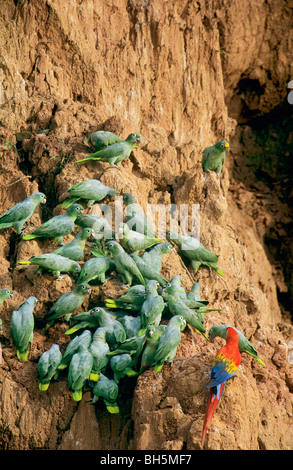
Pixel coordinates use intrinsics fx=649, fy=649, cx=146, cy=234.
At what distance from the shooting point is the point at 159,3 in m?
10.2

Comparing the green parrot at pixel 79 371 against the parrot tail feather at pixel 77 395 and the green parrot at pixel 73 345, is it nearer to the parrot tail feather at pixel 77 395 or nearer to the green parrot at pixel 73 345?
the parrot tail feather at pixel 77 395

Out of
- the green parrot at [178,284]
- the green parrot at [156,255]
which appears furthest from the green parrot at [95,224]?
the green parrot at [178,284]

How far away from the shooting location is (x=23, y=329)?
6.62m

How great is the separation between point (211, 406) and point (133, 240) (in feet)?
8.02

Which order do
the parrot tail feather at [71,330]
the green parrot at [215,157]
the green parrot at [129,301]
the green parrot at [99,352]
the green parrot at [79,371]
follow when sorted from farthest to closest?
the green parrot at [215,157], the green parrot at [129,301], the parrot tail feather at [71,330], the green parrot at [99,352], the green parrot at [79,371]

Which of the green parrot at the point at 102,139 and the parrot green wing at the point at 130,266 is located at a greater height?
the green parrot at the point at 102,139

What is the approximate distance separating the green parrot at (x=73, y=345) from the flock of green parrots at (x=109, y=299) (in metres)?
0.01

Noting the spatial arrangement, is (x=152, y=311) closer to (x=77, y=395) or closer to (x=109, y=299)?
(x=109, y=299)

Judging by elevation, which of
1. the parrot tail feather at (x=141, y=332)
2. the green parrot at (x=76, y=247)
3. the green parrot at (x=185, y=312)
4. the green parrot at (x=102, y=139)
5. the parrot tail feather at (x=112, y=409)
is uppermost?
the green parrot at (x=102, y=139)

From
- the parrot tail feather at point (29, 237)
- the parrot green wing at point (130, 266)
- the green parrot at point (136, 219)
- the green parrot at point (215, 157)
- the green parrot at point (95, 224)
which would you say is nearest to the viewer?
the parrot green wing at point (130, 266)

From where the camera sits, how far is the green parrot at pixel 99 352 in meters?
6.40

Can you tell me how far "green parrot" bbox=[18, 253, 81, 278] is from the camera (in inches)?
275

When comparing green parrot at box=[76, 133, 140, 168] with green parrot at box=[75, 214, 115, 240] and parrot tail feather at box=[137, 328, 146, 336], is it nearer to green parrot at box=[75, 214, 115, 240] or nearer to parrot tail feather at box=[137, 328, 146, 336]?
green parrot at box=[75, 214, 115, 240]

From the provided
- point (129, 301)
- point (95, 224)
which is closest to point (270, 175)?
point (95, 224)
